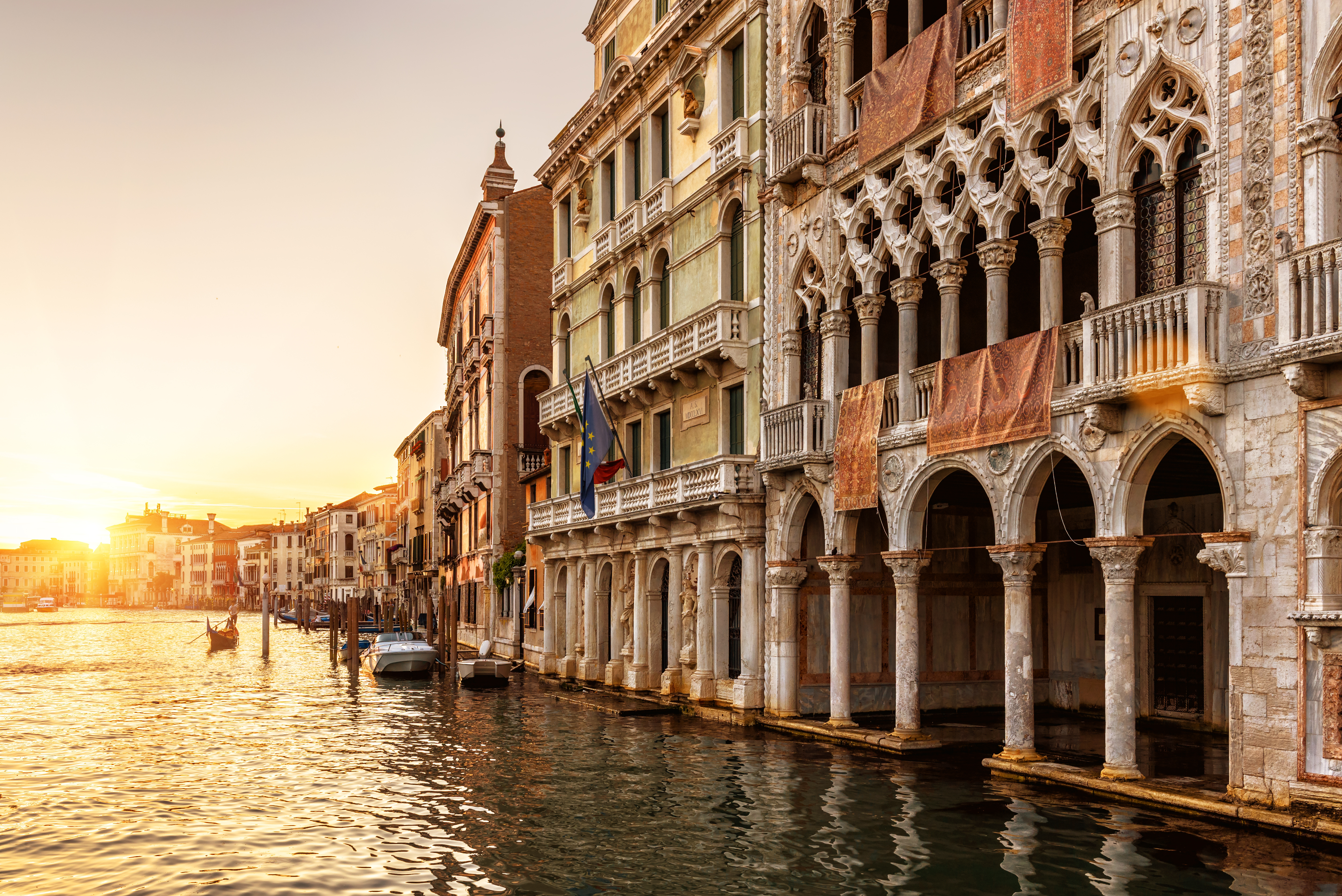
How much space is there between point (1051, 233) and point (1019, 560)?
13.2ft

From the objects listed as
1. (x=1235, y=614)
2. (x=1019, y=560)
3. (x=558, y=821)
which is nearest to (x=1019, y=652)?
(x=1019, y=560)

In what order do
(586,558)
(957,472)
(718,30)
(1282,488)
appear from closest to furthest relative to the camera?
(1282,488), (957,472), (718,30), (586,558)

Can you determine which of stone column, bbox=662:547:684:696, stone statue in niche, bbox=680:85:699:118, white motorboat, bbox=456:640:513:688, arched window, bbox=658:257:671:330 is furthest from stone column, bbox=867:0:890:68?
white motorboat, bbox=456:640:513:688

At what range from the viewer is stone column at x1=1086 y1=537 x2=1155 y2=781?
13203mm

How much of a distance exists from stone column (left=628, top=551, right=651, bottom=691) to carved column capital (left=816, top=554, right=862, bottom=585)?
7.27m

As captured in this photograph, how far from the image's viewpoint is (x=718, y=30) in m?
23.2

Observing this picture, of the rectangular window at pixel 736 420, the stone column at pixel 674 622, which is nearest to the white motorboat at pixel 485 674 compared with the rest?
the stone column at pixel 674 622

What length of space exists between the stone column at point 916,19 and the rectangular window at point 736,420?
7.03 m

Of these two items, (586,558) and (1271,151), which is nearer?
(1271,151)

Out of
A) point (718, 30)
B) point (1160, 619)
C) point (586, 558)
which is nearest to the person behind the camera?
point (1160, 619)

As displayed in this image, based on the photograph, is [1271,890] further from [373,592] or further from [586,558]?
[373,592]

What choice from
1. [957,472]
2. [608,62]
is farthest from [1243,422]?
[608,62]

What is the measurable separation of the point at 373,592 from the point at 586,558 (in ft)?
279

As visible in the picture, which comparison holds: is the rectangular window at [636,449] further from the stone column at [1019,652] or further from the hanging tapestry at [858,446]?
the stone column at [1019,652]
